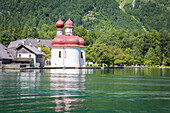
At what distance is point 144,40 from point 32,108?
137764 mm

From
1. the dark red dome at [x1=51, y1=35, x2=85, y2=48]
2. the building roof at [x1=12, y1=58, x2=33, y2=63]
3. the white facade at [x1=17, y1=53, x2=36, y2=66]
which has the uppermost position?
the dark red dome at [x1=51, y1=35, x2=85, y2=48]

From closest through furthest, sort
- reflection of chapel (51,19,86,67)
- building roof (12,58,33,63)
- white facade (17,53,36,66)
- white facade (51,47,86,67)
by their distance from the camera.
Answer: building roof (12,58,33,63), white facade (17,53,36,66), reflection of chapel (51,19,86,67), white facade (51,47,86,67)

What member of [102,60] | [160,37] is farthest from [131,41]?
[102,60]

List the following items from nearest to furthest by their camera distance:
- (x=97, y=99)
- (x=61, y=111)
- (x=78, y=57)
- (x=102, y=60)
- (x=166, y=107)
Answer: (x=61, y=111) → (x=166, y=107) → (x=97, y=99) → (x=78, y=57) → (x=102, y=60)

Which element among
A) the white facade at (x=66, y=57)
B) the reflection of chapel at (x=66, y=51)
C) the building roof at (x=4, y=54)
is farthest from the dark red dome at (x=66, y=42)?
the building roof at (x=4, y=54)

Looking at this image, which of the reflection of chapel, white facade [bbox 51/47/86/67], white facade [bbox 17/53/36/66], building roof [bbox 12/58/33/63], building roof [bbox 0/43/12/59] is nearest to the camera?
building roof [bbox 0/43/12/59]

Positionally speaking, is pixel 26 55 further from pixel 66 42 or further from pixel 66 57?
pixel 66 42

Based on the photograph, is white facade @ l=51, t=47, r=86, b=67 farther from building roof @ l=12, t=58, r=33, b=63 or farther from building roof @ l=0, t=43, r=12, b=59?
building roof @ l=0, t=43, r=12, b=59

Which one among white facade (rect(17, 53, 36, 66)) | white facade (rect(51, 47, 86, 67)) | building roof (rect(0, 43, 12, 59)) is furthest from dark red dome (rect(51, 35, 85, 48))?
building roof (rect(0, 43, 12, 59))

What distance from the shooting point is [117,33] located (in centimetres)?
16312

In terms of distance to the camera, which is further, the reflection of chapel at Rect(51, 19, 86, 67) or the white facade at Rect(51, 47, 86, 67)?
the white facade at Rect(51, 47, 86, 67)

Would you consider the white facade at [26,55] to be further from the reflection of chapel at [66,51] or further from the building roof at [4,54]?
the reflection of chapel at [66,51]

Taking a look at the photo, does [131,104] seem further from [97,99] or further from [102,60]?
[102,60]

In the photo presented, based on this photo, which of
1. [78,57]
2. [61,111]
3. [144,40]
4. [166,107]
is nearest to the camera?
[61,111]
